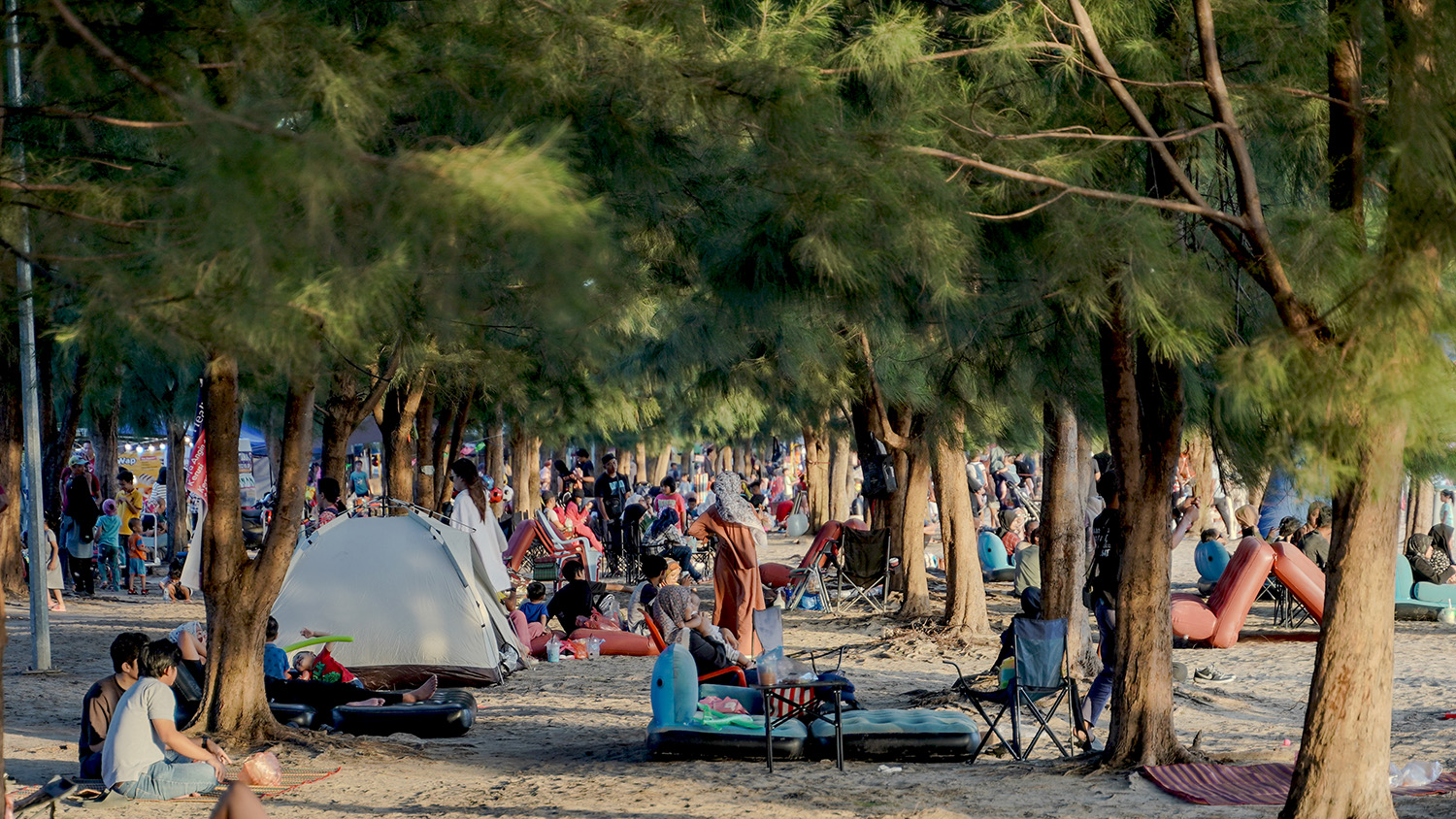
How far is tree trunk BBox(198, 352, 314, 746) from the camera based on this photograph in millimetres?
8047

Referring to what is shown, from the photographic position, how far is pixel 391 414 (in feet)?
57.6

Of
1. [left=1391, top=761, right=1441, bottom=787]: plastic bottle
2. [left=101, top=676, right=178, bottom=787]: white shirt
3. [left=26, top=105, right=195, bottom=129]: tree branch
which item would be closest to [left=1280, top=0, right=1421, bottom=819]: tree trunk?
[left=1391, top=761, right=1441, bottom=787]: plastic bottle

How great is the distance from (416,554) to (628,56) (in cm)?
766

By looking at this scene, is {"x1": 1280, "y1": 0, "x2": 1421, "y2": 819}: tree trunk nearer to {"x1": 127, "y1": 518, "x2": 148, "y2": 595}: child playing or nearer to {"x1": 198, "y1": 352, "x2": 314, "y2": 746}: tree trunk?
{"x1": 198, "y1": 352, "x2": 314, "y2": 746}: tree trunk

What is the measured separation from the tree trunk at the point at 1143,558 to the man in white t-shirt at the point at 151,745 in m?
4.69

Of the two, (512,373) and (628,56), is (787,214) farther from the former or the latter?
(512,373)

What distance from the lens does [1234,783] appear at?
6.87 metres

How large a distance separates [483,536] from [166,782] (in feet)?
21.5

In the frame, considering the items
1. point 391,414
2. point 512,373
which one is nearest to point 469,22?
point 512,373

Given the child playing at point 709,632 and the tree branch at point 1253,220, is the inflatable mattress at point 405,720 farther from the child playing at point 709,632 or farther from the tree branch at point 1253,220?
the tree branch at point 1253,220

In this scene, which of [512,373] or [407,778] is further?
[512,373]

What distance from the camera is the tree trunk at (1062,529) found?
10719 millimetres

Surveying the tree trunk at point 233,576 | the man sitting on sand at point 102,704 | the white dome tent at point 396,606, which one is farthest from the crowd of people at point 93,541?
the man sitting on sand at point 102,704

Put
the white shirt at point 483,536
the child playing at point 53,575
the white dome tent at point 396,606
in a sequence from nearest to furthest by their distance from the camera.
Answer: the white dome tent at point 396,606, the white shirt at point 483,536, the child playing at point 53,575
